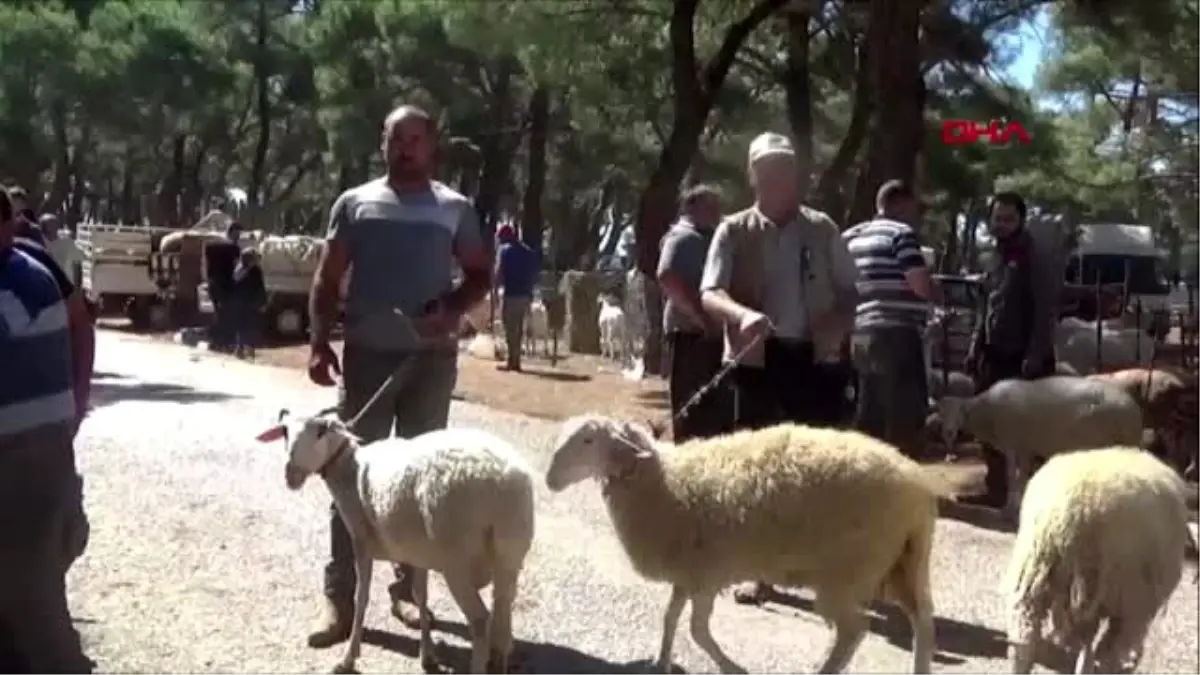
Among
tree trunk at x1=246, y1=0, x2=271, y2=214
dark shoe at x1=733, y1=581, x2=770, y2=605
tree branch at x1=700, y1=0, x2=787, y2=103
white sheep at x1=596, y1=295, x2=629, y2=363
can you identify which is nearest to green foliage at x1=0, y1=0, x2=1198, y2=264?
tree trunk at x1=246, y1=0, x2=271, y2=214

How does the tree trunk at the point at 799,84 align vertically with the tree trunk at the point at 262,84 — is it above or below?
above

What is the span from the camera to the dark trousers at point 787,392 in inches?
241

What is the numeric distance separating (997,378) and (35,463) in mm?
6211

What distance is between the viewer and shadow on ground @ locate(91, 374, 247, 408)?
36.4 ft

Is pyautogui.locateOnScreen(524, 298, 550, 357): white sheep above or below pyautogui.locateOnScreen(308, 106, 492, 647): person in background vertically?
below

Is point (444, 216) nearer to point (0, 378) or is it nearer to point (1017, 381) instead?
point (0, 378)

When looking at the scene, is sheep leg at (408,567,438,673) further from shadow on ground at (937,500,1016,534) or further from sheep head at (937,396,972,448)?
sheep head at (937,396,972,448)

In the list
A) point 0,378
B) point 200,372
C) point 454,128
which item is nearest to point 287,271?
point 200,372

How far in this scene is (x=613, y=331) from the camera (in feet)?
58.0

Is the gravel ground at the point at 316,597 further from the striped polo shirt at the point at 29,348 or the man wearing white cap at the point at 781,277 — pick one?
the striped polo shirt at the point at 29,348

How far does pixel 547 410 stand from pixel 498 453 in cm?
472

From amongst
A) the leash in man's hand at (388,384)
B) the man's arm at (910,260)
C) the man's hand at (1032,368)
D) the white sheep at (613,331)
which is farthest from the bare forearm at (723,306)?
the white sheep at (613,331)

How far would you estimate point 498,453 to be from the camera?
555 centimetres

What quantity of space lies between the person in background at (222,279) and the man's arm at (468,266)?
7.53 metres
